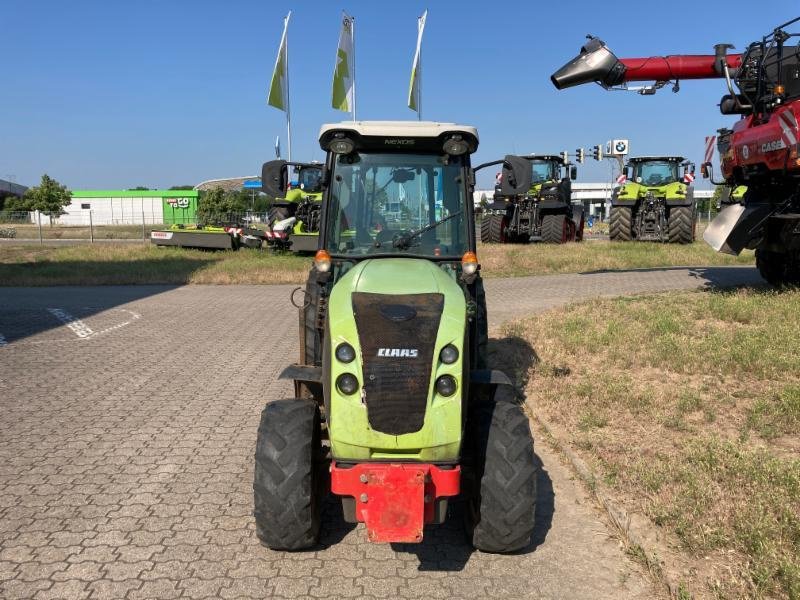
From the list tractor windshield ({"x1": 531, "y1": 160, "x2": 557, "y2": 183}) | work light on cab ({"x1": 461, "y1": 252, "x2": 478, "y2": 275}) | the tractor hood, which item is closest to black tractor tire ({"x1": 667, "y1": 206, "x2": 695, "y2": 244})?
tractor windshield ({"x1": 531, "y1": 160, "x2": 557, "y2": 183})

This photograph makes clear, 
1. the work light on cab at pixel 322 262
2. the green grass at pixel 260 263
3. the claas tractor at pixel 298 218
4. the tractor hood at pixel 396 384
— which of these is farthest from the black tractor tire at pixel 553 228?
the tractor hood at pixel 396 384

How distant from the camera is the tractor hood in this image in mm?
3379

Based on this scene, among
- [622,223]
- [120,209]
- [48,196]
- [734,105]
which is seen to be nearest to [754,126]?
Result: [734,105]

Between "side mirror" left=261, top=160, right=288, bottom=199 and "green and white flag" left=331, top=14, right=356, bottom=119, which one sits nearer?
"side mirror" left=261, top=160, right=288, bottom=199

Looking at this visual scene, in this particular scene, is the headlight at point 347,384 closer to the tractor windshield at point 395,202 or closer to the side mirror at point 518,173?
the tractor windshield at point 395,202

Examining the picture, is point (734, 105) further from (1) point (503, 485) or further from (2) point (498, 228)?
(2) point (498, 228)

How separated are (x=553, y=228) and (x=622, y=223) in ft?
7.71

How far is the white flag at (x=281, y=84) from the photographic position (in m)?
23.0

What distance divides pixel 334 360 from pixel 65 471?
2.81 m

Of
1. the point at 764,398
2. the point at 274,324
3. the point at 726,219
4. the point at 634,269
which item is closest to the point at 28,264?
the point at 274,324

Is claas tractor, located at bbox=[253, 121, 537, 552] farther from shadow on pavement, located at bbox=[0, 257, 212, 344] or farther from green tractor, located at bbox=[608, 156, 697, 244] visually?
green tractor, located at bbox=[608, 156, 697, 244]

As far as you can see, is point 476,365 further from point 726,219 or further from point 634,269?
point 634,269

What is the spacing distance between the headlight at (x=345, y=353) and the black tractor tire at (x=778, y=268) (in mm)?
9837

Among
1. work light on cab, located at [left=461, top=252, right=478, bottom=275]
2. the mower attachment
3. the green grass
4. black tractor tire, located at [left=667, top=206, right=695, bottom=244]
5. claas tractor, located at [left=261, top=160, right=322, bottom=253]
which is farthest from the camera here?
black tractor tire, located at [left=667, top=206, right=695, bottom=244]
